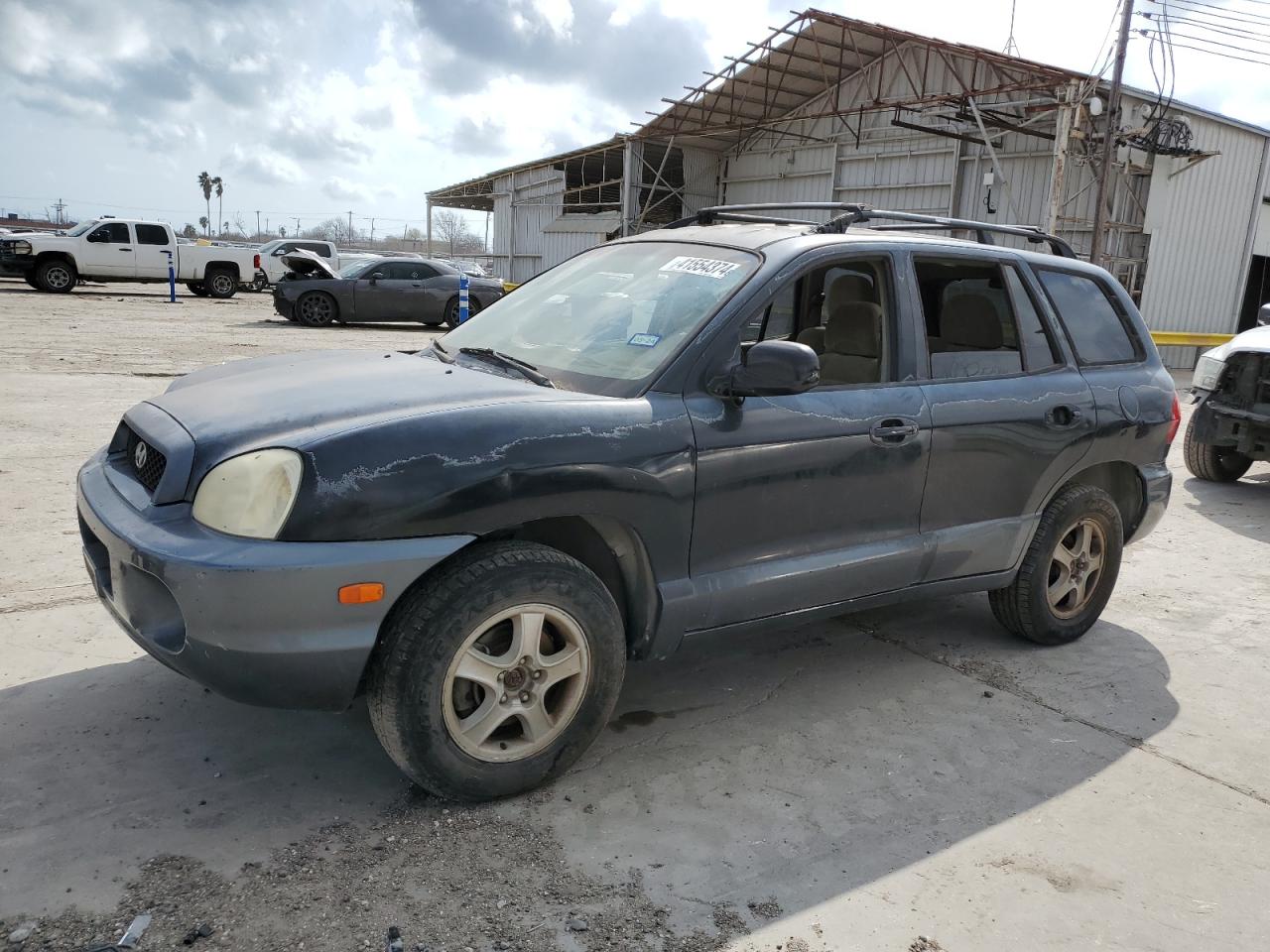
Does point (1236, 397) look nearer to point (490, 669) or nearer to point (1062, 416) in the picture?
point (1062, 416)

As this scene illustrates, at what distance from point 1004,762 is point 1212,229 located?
20.2 meters

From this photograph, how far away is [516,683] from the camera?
2.82 m

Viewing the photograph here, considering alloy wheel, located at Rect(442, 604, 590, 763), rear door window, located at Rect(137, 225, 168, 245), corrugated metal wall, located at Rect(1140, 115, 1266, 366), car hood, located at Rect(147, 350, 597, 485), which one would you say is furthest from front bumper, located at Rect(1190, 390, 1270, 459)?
rear door window, located at Rect(137, 225, 168, 245)

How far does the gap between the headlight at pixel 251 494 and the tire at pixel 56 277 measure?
24.1 meters

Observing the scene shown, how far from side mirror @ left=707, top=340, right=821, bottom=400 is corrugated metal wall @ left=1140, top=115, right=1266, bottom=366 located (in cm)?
1821

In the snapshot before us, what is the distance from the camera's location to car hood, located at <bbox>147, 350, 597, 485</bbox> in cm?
268

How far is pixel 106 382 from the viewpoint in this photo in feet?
32.7

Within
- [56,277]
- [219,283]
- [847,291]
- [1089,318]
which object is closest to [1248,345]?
[1089,318]

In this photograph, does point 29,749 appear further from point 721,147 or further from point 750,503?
point 721,147

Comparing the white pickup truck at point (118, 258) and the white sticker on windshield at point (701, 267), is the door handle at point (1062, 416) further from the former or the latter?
the white pickup truck at point (118, 258)

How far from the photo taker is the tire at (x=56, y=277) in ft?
74.5

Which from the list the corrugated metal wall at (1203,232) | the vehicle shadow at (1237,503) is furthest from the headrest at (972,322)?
the corrugated metal wall at (1203,232)

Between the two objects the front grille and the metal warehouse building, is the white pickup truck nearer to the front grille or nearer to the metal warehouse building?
the metal warehouse building

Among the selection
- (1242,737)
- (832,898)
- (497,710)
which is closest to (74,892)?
(497,710)
